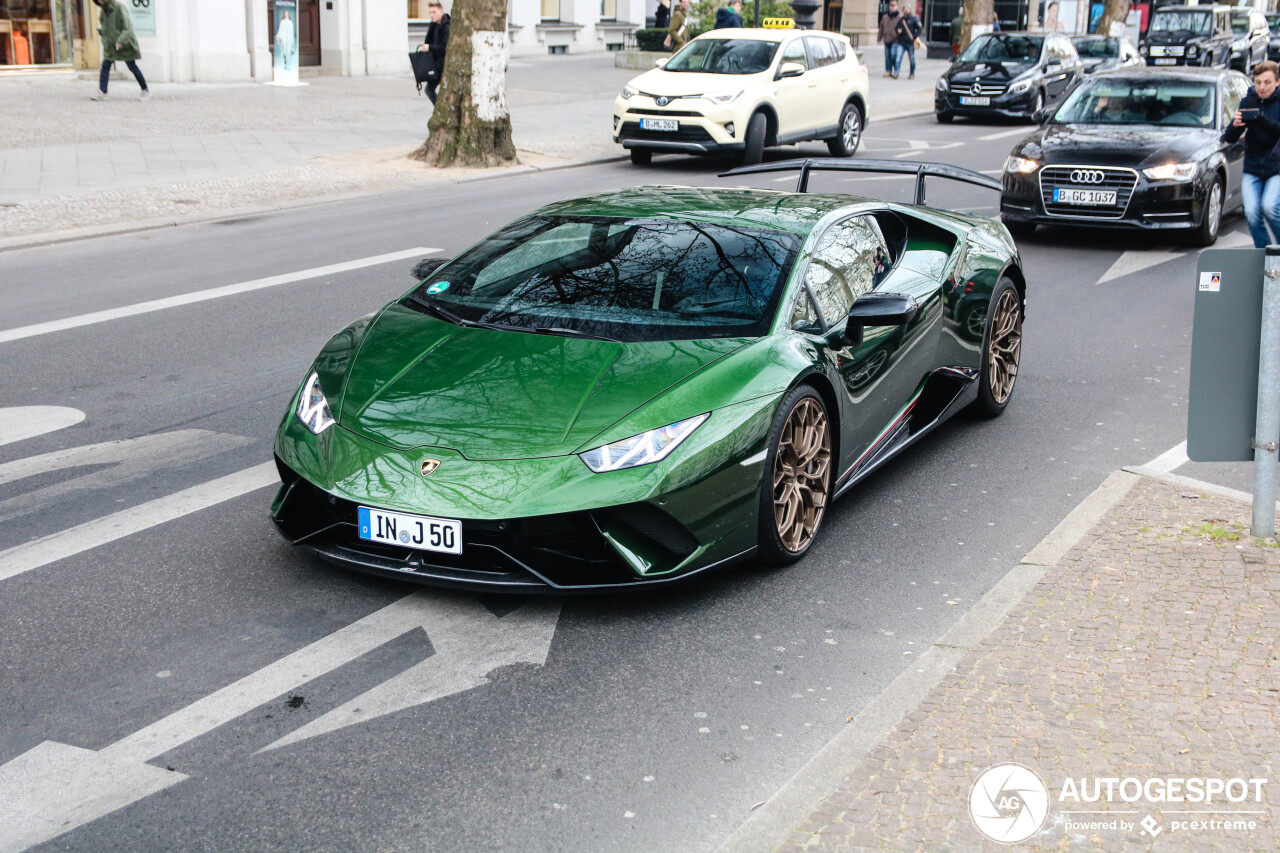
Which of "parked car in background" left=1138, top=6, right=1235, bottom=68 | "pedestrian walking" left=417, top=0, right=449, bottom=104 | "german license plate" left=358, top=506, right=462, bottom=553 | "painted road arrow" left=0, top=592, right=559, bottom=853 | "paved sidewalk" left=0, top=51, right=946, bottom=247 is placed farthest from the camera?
"parked car in background" left=1138, top=6, right=1235, bottom=68

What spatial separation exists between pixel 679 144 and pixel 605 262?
13.2m

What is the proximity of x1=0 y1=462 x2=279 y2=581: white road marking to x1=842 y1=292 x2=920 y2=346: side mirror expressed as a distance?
269cm

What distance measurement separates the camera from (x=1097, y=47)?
31234 mm

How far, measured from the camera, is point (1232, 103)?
1412 cm

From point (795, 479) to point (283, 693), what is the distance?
6.92ft

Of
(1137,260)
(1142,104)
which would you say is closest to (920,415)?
(1137,260)

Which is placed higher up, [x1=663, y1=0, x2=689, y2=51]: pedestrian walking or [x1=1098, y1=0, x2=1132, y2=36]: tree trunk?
[x1=1098, y1=0, x2=1132, y2=36]: tree trunk

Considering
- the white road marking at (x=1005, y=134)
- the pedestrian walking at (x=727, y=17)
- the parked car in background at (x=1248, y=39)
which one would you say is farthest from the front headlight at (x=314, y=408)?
the parked car in background at (x=1248, y=39)

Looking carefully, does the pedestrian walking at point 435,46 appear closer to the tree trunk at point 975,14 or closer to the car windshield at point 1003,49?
the car windshield at point 1003,49

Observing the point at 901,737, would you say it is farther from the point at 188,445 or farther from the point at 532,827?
the point at 188,445

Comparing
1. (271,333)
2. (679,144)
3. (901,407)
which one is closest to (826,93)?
(679,144)

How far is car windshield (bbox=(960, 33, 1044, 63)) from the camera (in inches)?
1086

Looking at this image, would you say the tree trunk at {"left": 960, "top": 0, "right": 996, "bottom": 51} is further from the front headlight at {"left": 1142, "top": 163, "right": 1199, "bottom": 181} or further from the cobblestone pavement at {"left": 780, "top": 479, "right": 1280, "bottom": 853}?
the cobblestone pavement at {"left": 780, "top": 479, "right": 1280, "bottom": 853}

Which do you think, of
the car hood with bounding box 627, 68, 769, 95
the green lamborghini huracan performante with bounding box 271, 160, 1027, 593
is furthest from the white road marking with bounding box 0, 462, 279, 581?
the car hood with bounding box 627, 68, 769, 95
